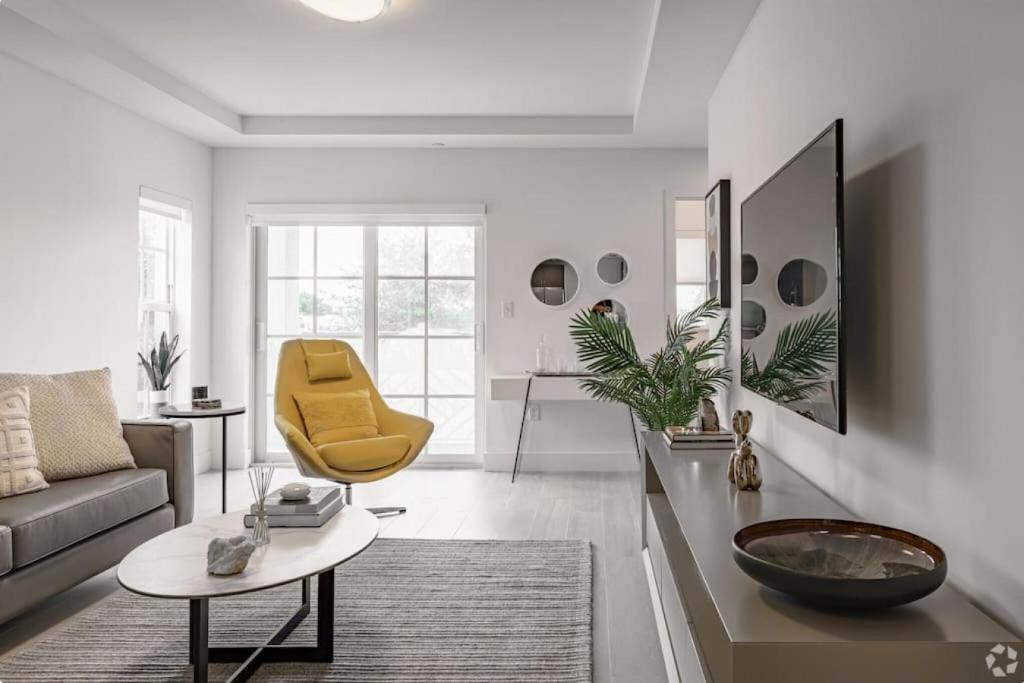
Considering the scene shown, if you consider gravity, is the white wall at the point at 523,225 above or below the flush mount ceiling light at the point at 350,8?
below

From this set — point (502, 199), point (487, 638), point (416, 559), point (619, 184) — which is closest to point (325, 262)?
point (502, 199)

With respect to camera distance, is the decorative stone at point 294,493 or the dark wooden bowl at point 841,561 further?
the decorative stone at point 294,493

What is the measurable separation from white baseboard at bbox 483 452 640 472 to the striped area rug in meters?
1.99

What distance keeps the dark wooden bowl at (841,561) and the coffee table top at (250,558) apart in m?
1.21

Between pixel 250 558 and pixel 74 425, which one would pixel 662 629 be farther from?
pixel 74 425

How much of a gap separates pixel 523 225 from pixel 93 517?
3.36 meters

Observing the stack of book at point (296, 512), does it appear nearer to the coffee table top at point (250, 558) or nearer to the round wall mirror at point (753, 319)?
the coffee table top at point (250, 558)

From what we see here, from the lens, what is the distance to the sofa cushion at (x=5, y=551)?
225 centimetres

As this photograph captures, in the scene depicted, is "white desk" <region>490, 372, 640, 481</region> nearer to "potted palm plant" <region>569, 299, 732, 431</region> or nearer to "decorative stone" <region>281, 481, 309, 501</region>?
"potted palm plant" <region>569, 299, 732, 431</region>

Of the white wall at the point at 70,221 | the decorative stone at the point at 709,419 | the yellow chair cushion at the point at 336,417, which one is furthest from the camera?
the yellow chair cushion at the point at 336,417

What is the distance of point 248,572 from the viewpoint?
1.92 metres


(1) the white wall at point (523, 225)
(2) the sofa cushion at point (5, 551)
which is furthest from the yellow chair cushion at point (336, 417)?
(2) the sofa cushion at point (5, 551)

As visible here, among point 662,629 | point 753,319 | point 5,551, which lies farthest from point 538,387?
point 5,551

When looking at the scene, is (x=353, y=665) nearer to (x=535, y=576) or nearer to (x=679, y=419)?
(x=535, y=576)
